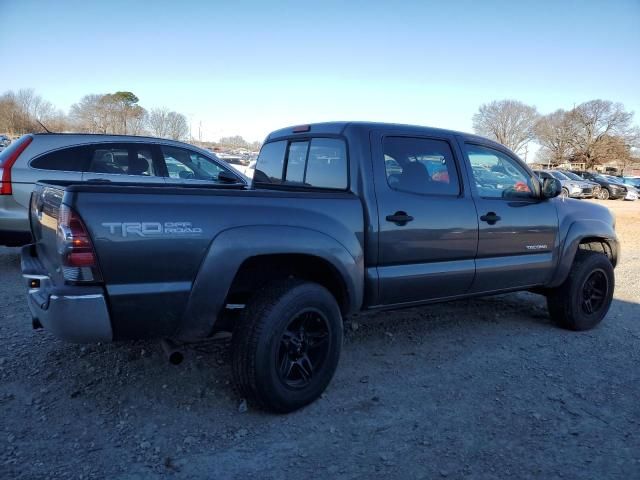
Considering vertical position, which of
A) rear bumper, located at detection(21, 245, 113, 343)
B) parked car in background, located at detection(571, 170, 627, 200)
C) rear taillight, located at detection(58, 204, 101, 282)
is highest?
rear taillight, located at detection(58, 204, 101, 282)

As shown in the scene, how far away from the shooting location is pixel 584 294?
5.06 meters

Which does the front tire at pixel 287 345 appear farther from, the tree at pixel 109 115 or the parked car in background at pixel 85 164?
the tree at pixel 109 115

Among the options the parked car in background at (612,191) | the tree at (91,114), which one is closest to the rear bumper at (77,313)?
the parked car in background at (612,191)

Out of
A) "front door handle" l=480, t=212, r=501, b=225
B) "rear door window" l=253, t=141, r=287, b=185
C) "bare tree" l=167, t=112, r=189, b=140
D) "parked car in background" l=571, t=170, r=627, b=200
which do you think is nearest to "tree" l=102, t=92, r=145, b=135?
"bare tree" l=167, t=112, r=189, b=140

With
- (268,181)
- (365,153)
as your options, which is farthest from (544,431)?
(268,181)

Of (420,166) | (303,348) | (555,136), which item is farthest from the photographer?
(555,136)

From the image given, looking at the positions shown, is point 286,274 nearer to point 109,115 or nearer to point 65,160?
point 65,160

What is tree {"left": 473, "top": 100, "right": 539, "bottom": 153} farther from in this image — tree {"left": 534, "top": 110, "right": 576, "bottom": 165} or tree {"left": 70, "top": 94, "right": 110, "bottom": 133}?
tree {"left": 70, "top": 94, "right": 110, "bottom": 133}

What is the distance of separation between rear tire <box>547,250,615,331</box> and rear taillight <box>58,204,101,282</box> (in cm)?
424

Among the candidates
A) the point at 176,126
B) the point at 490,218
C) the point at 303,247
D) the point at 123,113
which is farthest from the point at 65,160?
the point at 176,126

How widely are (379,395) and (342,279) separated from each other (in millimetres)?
861

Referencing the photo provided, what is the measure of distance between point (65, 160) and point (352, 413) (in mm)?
4879

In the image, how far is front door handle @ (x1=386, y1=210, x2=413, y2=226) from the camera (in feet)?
11.8

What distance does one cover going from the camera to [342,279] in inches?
Result: 133
